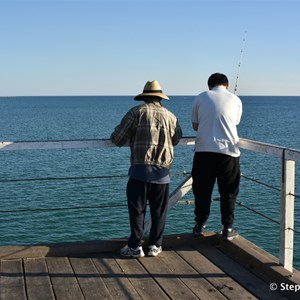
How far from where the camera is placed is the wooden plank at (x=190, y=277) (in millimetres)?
3826

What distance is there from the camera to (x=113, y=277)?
13.7 ft

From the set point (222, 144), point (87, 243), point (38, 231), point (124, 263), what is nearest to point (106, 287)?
point (124, 263)

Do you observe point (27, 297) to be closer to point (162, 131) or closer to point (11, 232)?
point (162, 131)

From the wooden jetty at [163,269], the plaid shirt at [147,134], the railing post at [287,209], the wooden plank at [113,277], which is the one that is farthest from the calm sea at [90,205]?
the railing post at [287,209]

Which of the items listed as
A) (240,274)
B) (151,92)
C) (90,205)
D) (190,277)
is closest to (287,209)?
(240,274)

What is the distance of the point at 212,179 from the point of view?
4.84 metres

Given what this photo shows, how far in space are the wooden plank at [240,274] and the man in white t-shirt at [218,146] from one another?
0.81 feet

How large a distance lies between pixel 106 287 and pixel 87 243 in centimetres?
93

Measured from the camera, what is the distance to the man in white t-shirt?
4648 millimetres

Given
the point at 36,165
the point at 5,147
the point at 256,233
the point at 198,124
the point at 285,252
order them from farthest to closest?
the point at 36,165
the point at 256,233
the point at 198,124
the point at 5,147
the point at 285,252

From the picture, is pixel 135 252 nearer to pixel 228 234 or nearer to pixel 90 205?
pixel 228 234

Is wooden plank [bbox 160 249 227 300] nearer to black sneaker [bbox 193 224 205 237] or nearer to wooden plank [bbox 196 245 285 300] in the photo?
wooden plank [bbox 196 245 285 300]

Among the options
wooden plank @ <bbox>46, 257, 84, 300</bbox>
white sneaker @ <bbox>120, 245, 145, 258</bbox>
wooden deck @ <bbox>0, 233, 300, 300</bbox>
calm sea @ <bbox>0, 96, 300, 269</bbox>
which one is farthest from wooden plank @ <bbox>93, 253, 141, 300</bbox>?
calm sea @ <bbox>0, 96, 300, 269</bbox>

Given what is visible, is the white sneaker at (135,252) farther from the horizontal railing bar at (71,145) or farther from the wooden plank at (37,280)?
the horizontal railing bar at (71,145)
